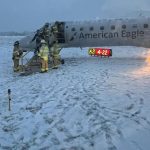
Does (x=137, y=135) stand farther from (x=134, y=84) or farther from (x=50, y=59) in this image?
(x=50, y=59)

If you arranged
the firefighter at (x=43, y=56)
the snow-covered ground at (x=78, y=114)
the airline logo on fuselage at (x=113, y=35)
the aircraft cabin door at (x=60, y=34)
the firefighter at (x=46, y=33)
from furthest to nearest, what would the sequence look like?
the aircraft cabin door at (x=60, y=34) < the airline logo on fuselage at (x=113, y=35) < the firefighter at (x=46, y=33) < the firefighter at (x=43, y=56) < the snow-covered ground at (x=78, y=114)

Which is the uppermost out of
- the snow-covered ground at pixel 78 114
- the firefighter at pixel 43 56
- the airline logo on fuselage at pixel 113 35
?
the airline logo on fuselage at pixel 113 35

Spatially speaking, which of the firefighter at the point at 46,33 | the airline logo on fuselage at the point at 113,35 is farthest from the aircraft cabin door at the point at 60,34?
the firefighter at the point at 46,33

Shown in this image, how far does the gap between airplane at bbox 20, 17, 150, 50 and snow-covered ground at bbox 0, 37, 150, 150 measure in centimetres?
998

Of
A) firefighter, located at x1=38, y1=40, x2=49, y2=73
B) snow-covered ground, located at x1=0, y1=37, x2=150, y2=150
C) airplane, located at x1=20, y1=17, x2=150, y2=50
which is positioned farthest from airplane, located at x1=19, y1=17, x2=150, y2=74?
snow-covered ground, located at x1=0, y1=37, x2=150, y2=150

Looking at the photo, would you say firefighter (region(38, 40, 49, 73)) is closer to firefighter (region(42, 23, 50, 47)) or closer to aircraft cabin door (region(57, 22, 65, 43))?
firefighter (region(42, 23, 50, 47))

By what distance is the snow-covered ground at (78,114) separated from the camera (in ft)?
28.5

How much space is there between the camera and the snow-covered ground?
8680mm

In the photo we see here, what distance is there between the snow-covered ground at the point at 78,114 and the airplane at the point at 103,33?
32.7 feet

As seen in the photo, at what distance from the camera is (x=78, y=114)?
11.0 metres

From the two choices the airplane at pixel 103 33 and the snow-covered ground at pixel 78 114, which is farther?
the airplane at pixel 103 33

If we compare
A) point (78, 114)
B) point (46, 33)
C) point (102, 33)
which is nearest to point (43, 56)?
point (46, 33)

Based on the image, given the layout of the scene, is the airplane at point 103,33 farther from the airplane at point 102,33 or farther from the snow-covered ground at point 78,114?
the snow-covered ground at point 78,114

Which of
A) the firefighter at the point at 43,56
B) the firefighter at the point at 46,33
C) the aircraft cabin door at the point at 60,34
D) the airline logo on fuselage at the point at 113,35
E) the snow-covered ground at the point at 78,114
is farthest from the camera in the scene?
the aircraft cabin door at the point at 60,34
